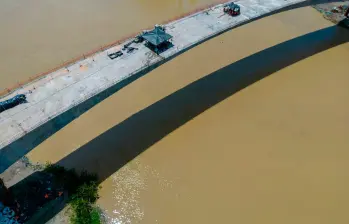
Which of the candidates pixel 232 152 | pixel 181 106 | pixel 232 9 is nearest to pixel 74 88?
pixel 181 106

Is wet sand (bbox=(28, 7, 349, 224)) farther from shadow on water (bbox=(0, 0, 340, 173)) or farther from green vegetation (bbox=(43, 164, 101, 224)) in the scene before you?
shadow on water (bbox=(0, 0, 340, 173))

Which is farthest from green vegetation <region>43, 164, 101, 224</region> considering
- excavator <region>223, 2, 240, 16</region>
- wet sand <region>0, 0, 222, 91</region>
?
excavator <region>223, 2, 240, 16</region>

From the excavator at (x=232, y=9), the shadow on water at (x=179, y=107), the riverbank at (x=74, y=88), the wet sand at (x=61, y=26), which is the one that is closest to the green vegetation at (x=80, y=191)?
the shadow on water at (x=179, y=107)

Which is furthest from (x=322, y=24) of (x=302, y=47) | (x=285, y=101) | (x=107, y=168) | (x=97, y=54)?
(x=107, y=168)

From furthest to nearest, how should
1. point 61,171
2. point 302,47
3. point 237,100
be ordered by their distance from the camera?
point 302,47 → point 237,100 → point 61,171

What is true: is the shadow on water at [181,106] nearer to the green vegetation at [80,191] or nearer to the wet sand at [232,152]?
the wet sand at [232,152]

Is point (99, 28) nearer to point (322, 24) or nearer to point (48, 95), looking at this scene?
point (48, 95)

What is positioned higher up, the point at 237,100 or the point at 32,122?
the point at 32,122

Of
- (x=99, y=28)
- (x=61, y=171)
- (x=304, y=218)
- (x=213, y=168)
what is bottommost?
(x=304, y=218)
